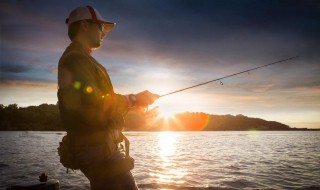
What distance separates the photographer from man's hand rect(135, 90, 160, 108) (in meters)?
3.85

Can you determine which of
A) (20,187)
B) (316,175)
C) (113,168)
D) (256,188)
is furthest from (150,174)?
(113,168)

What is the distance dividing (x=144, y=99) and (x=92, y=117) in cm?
94

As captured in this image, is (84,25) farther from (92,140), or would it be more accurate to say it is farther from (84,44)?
(92,140)

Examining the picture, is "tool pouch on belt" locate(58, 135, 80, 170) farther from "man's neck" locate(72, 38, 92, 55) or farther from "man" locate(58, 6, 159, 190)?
"man's neck" locate(72, 38, 92, 55)

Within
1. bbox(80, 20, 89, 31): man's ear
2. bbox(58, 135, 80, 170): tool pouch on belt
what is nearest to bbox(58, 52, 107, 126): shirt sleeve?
bbox(58, 135, 80, 170): tool pouch on belt

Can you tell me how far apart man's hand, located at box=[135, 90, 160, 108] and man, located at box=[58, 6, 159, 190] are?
229 mm

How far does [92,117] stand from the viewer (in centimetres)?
318

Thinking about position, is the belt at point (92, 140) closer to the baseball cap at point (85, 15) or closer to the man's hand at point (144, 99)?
the man's hand at point (144, 99)

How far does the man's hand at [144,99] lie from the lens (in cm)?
385

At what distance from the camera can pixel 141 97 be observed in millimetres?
3881

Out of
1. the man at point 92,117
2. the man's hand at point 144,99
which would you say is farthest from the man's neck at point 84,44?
the man's hand at point 144,99

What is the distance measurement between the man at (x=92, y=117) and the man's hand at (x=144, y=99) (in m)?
0.23

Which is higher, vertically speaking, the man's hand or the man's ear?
the man's ear

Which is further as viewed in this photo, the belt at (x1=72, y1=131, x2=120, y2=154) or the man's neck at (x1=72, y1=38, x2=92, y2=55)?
the man's neck at (x1=72, y1=38, x2=92, y2=55)
